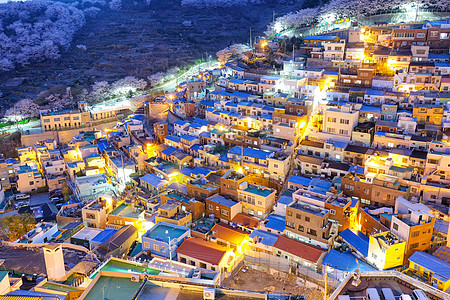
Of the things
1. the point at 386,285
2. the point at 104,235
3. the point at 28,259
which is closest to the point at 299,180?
the point at 386,285

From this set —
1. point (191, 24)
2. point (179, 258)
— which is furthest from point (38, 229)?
point (191, 24)

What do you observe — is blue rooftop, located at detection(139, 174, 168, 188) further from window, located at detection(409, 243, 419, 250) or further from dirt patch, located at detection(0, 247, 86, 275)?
window, located at detection(409, 243, 419, 250)

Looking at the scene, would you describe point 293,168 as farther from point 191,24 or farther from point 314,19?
A: point 191,24

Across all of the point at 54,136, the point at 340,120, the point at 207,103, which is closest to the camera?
the point at 340,120

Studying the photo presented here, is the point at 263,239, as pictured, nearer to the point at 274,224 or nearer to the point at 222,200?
the point at 274,224

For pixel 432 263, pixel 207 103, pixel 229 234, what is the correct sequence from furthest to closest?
1. pixel 207 103
2. pixel 229 234
3. pixel 432 263

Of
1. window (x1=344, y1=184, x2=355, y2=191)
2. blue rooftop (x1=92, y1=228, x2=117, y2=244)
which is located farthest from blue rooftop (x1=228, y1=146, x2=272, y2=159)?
blue rooftop (x1=92, y1=228, x2=117, y2=244)
